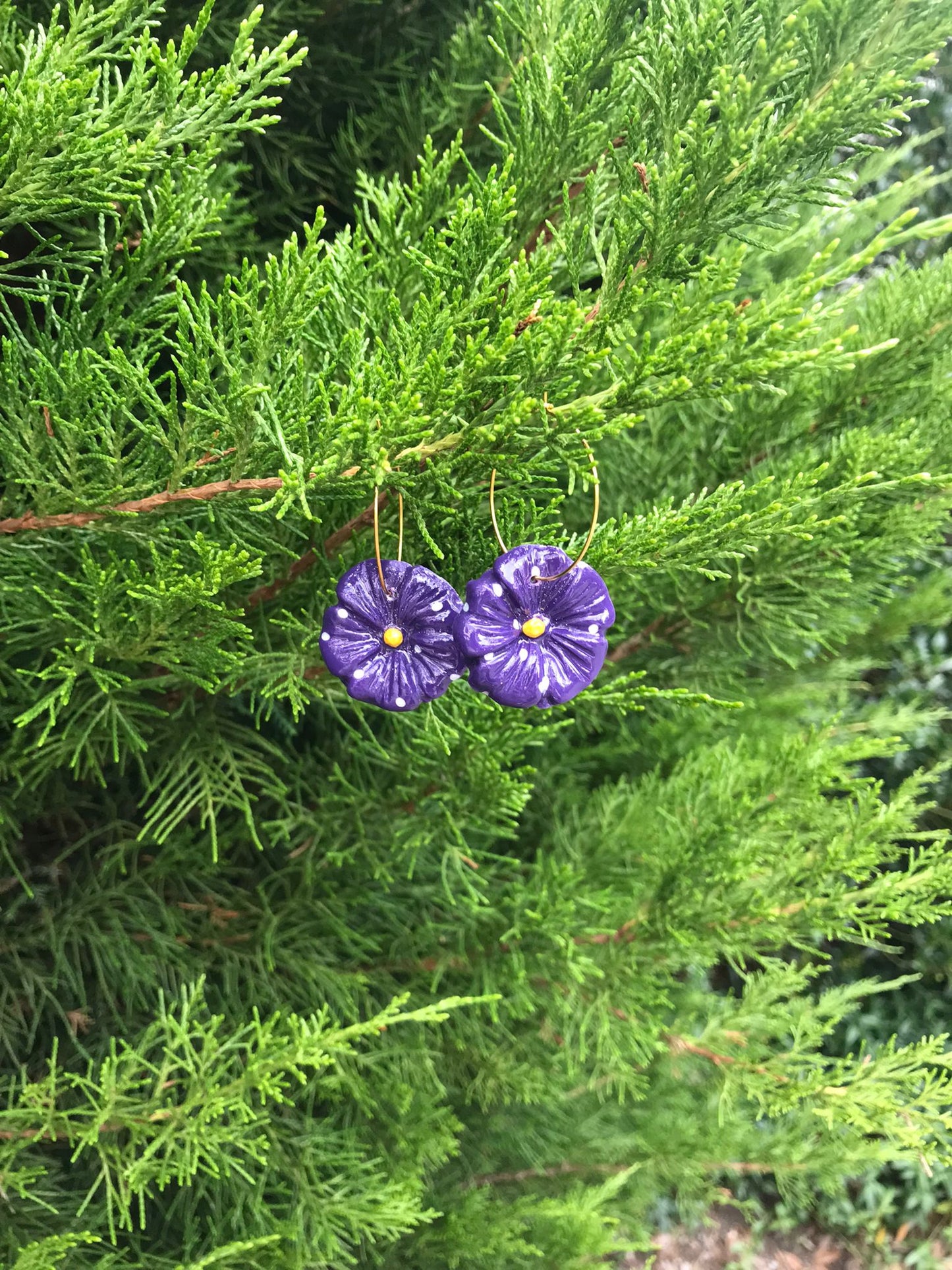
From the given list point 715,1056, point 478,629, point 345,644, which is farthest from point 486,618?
point 715,1056

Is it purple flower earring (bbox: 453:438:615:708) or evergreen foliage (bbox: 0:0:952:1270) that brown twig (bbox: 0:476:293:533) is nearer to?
evergreen foliage (bbox: 0:0:952:1270)

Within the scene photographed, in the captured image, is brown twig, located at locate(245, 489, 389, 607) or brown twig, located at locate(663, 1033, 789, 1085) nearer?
brown twig, located at locate(245, 489, 389, 607)

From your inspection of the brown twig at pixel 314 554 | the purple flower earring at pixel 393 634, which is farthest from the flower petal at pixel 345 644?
the brown twig at pixel 314 554

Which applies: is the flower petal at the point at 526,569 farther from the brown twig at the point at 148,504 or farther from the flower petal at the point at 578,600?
the brown twig at the point at 148,504

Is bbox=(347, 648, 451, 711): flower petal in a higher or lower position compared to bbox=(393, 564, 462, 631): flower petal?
lower

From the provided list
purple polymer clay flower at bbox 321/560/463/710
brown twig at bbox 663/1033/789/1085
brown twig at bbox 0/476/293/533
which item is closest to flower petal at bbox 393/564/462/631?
purple polymer clay flower at bbox 321/560/463/710

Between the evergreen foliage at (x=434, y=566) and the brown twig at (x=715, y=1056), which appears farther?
the brown twig at (x=715, y=1056)

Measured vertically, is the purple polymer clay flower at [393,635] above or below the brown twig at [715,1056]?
above
